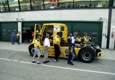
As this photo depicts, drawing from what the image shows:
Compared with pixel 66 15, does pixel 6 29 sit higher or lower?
lower

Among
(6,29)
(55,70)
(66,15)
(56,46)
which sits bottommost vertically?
(55,70)

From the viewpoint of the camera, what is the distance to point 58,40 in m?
15.7

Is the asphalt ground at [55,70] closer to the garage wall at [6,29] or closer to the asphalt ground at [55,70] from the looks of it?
the asphalt ground at [55,70]

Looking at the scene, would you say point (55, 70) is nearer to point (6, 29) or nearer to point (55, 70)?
point (55, 70)

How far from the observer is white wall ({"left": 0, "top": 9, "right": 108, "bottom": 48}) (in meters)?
24.0

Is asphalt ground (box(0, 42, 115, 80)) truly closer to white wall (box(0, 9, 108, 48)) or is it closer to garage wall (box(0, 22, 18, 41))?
white wall (box(0, 9, 108, 48))

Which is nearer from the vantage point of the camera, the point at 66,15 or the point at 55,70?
the point at 55,70

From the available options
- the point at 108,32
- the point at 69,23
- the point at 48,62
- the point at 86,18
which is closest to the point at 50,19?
the point at 69,23

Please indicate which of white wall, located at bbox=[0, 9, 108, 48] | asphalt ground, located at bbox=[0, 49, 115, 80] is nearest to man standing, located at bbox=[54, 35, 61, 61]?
asphalt ground, located at bbox=[0, 49, 115, 80]

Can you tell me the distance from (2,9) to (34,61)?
17.5 metres

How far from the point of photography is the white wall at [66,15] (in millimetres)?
24044

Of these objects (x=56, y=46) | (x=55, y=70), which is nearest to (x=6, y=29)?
(x=56, y=46)

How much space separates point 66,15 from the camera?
2570cm

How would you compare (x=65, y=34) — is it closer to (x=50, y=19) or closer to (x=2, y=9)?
(x=50, y=19)
